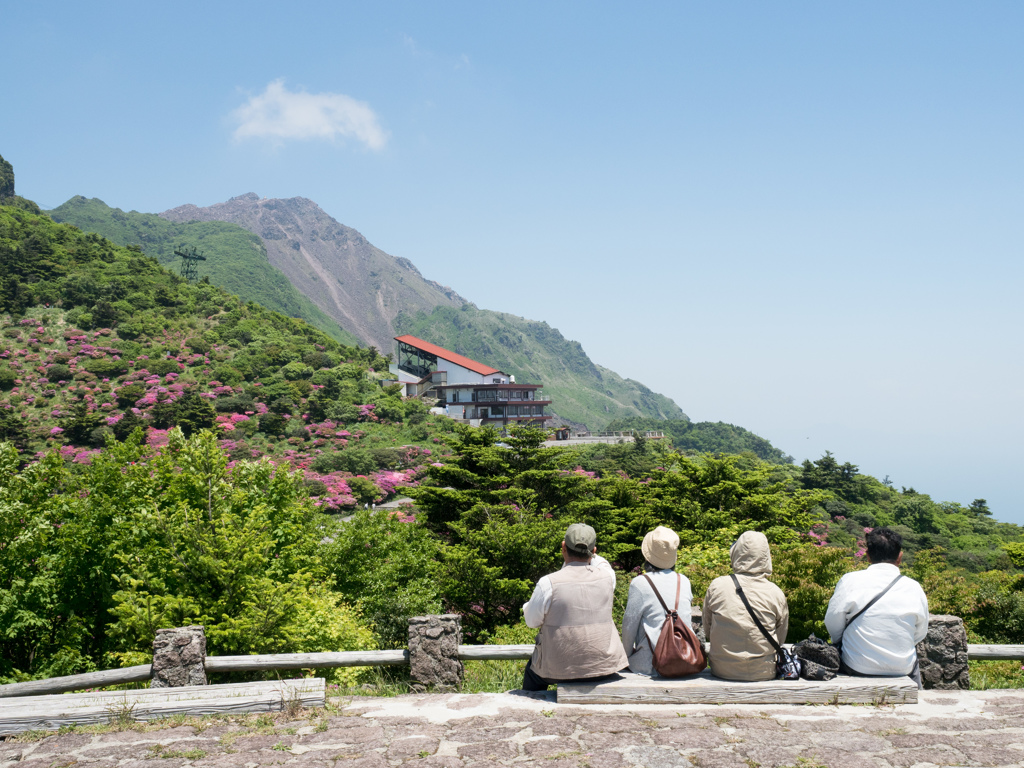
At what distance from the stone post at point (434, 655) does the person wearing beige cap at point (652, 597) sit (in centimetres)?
165

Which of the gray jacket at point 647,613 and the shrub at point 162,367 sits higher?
the shrub at point 162,367

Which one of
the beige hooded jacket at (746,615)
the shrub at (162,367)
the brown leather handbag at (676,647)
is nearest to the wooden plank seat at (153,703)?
the brown leather handbag at (676,647)

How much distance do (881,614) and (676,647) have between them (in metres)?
1.62

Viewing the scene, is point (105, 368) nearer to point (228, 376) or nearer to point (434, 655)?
point (228, 376)

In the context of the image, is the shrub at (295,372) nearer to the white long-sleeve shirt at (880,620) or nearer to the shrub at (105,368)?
the shrub at (105,368)

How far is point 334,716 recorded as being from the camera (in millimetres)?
5238

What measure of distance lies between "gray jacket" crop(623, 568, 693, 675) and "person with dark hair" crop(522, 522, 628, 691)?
0.20 m

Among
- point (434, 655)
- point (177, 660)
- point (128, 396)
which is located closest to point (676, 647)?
point (434, 655)

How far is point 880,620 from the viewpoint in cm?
509

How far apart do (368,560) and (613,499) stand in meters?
9.36

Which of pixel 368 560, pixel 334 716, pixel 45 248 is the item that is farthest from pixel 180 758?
pixel 45 248

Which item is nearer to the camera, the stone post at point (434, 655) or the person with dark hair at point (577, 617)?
the person with dark hair at point (577, 617)

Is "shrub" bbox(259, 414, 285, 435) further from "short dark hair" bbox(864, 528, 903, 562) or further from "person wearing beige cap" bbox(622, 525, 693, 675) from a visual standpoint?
"short dark hair" bbox(864, 528, 903, 562)

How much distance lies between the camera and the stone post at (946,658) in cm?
590
